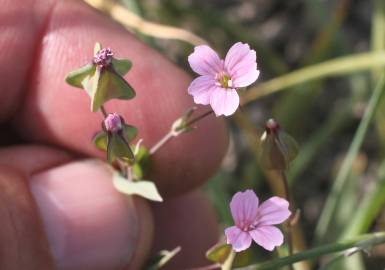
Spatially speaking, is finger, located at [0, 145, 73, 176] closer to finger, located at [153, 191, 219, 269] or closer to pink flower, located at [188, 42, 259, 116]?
finger, located at [153, 191, 219, 269]

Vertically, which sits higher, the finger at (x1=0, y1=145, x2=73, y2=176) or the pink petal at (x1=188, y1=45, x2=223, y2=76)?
the finger at (x1=0, y1=145, x2=73, y2=176)

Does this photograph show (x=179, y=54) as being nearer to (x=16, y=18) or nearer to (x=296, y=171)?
(x=296, y=171)

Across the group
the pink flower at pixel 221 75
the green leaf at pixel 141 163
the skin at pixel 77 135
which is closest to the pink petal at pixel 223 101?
the pink flower at pixel 221 75

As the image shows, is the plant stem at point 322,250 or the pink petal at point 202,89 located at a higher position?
the pink petal at point 202,89

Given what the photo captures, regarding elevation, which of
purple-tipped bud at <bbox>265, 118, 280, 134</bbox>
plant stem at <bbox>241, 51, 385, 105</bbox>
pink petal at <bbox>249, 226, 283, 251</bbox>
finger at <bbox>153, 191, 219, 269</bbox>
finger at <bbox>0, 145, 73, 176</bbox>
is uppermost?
plant stem at <bbox>241, 51, 385, 105</bbox>

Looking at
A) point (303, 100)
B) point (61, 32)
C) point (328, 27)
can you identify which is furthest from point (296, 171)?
point (61, 32)

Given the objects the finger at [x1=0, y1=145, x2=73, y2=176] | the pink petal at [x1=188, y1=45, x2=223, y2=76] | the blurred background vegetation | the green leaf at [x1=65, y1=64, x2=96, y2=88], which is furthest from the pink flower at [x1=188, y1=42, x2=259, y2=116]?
the blurred background vegetation

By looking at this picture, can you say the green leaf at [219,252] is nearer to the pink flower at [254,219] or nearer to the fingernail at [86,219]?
the pink flower at [254,219]
